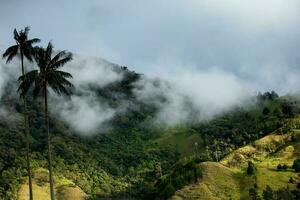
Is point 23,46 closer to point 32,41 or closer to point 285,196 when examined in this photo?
point 32,41

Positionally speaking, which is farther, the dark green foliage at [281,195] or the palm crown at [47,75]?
the dark green foliage at [281,195]

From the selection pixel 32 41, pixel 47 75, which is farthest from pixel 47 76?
pixel 32 41

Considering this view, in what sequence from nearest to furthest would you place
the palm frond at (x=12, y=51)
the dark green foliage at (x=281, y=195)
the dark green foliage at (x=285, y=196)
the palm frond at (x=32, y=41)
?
1. the palm frond at (x=32, y=41)
2. the palm frond at (x=12, y=51)
3. the dark green foliage at (x=285, y=196)
4. the dark green foliage at (x=281, y=195)

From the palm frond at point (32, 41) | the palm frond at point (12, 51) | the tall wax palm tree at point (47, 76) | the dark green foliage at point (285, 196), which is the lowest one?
the dark green foliage at point (285, 196)

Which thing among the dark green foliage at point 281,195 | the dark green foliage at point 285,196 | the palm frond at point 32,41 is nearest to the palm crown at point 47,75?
the palm frond at point 32,41

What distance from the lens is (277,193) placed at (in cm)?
19000

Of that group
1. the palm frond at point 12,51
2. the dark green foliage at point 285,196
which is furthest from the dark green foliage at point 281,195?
the palm frond at point 12,51

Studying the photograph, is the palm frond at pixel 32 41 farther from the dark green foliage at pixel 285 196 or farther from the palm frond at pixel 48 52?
the dark green foliage at pixel 285 196

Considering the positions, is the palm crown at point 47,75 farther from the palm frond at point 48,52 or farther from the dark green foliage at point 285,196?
the dark green foliage at point 285,196

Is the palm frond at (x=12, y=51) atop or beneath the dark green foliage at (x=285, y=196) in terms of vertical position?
atop

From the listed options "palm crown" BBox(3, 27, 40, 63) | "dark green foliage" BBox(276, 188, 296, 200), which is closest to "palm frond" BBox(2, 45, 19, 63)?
"palm crown" BBox(3, 27, 40, 63)

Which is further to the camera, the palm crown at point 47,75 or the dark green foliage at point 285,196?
the dark green foliage at point 285,196

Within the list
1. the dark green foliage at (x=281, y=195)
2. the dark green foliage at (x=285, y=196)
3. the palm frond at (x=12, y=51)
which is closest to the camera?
the palm frond at (x=12, y=51)

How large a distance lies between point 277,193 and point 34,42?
128286 millimetres
